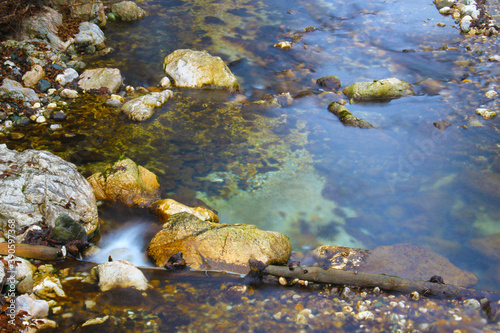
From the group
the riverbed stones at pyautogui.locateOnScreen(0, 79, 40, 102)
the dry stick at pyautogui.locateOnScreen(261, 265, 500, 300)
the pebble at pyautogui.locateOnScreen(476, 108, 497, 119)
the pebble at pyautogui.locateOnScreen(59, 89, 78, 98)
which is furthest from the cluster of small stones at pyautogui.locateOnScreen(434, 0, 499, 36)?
the riverbed stones at pyautogui.locateOnScreen(0, 79, 40, 102)

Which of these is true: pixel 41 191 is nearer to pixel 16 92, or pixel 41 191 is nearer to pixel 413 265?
pixel 16 92

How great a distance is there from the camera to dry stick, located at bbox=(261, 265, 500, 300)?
5723mm

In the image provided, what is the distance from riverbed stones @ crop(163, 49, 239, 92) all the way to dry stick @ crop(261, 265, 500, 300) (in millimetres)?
8223

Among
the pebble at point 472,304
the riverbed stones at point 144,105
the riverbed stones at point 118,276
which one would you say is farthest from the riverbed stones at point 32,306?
the riverbed stones at point 144,105

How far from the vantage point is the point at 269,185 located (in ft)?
29.2

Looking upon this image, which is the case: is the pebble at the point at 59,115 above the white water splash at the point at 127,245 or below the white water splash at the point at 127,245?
above

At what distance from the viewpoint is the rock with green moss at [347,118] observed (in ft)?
36.9

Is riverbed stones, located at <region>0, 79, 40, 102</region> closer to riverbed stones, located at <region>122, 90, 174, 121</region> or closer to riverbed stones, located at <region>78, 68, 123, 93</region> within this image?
riverbed stones, located at <region>78, 68, 123, 93</region>

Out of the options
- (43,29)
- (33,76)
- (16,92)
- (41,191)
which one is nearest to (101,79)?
(33,76)

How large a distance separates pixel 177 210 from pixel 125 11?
44.5 feet

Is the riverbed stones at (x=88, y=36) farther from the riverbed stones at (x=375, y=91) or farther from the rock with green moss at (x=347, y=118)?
the riverbed stones at (x=375, y=91)

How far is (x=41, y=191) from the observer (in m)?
6.61

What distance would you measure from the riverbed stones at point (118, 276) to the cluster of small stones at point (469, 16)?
17.9 metres

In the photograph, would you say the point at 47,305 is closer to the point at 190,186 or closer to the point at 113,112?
the point at 190,186
